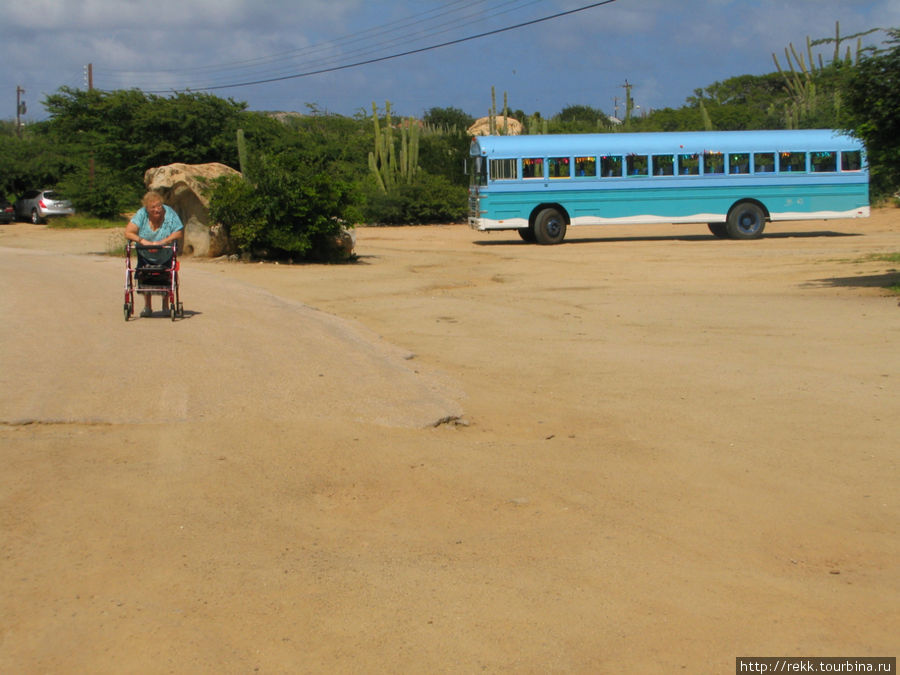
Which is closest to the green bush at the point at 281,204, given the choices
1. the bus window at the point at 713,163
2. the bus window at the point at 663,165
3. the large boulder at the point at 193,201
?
the large boulder at the point at 193,201

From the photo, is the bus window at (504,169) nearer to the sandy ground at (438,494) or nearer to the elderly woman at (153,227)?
the sandy ground at (438,494)

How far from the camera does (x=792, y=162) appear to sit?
2761 centimetres

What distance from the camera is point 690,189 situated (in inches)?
1080

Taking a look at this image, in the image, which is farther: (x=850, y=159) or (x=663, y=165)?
(x=850, y=159)

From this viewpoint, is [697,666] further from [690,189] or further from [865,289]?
→ [690,189]

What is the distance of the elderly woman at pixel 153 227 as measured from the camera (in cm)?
1134

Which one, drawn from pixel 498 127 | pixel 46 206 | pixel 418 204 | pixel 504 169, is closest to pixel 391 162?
pixel 418 204

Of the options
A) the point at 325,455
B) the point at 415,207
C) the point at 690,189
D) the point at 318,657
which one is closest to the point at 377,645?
the point at 318,657

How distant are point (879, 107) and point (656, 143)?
13.9 metres

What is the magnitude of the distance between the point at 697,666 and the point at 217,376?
5.43m

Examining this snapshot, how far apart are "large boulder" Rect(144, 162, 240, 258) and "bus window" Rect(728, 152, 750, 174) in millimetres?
14164

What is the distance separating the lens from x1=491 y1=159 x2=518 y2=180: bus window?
26922 millimetres

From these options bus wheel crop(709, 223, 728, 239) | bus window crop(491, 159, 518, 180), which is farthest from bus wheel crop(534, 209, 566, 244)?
bus wheel crop(709, 223, 728, 239)

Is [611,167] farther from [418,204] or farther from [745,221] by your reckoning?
[418,204]
